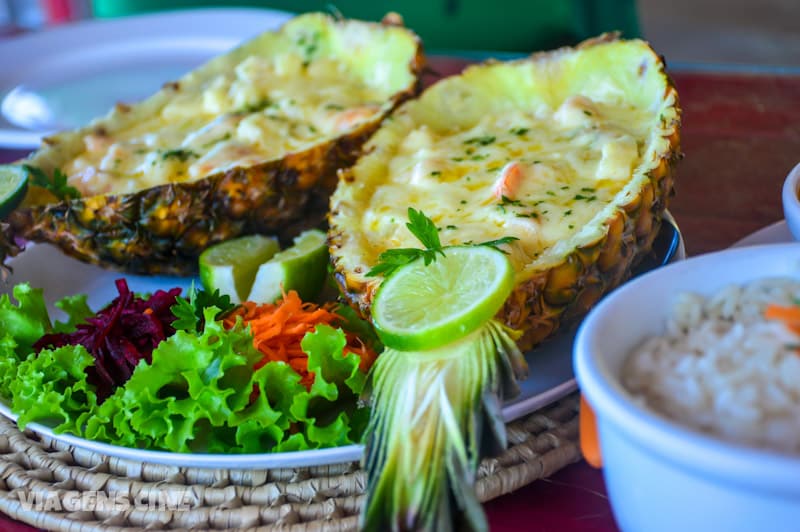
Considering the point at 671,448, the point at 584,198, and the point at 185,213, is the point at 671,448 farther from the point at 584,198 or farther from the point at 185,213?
the point at 185,213

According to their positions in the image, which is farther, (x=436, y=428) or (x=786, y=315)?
(x=436, y=428)

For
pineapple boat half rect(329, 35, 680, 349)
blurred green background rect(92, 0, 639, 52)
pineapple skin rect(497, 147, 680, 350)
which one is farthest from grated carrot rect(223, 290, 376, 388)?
blurred green background rect(92, 0, 639, 52)

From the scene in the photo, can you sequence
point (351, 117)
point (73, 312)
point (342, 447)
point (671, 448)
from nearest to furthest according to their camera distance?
1. point (671, 448)
2. point (342, 447)
3. point (73, 312)
4. point (351, 117)

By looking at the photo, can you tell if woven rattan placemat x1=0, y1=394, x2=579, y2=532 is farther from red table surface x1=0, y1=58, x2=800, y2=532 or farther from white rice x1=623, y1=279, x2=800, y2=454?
white rice x1=623, y1=279, x2=800, y2=454

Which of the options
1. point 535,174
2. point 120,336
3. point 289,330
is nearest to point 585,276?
point 535,174

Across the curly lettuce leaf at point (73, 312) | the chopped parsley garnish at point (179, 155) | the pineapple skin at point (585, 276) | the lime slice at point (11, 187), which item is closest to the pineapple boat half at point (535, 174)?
the pineapple skin at point (585, 276)

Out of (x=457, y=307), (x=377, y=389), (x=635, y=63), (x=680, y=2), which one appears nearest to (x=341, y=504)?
(x=377, y=389)

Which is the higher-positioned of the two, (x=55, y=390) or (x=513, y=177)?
(x=513, y=177)

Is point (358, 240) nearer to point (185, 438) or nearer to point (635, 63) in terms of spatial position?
point (185, 438)
